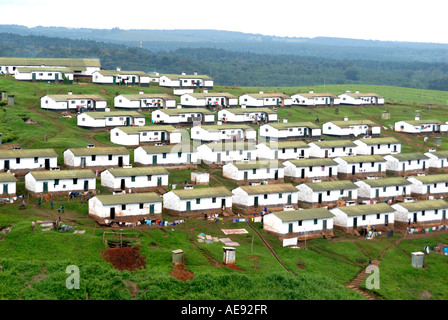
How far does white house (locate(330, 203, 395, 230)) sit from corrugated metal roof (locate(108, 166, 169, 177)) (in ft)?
81.8

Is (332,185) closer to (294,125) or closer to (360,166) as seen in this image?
(360,166)

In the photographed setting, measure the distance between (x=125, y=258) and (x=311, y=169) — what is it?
47840 millimetres

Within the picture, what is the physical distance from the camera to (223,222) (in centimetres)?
8862

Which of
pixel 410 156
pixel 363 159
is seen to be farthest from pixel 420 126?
pixel 363 159

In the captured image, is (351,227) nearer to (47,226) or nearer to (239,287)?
(239,287)

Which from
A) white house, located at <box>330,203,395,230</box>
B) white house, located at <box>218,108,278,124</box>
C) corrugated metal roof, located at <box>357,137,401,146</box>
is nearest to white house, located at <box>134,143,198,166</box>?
white house, located at <box>218,108,278,124</box>

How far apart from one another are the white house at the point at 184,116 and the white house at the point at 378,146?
95.3ft

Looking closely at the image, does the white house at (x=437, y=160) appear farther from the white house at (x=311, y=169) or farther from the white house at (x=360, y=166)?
the white house at (x=311, y=169)

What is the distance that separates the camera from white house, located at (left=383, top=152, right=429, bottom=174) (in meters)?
119

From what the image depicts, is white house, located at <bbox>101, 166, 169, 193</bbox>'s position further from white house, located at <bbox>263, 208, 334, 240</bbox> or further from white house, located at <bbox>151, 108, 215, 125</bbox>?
white house, located at <bbox>151, 108, 215, 125</bbox>

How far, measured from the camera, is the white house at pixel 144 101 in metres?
138

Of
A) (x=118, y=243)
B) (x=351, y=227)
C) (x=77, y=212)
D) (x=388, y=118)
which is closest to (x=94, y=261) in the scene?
(x=118, y=243)

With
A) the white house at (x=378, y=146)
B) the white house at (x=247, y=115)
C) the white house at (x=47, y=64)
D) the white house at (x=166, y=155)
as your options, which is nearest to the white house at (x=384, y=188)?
the white house at (x=378, y=146)

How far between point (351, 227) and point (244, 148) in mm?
30209
